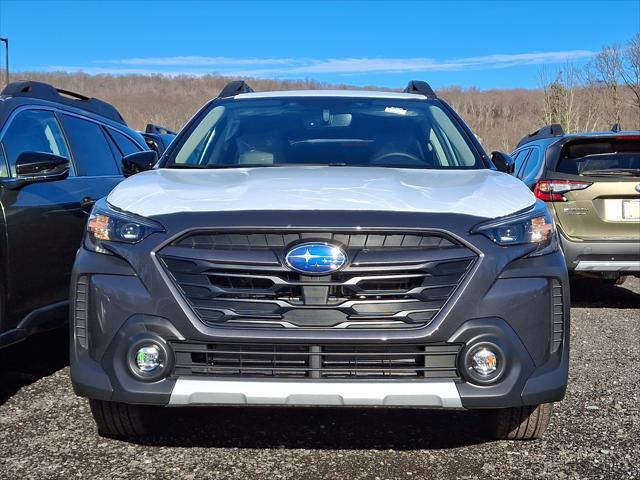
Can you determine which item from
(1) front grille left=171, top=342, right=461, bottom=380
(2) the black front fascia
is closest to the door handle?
(2) the black front fascia

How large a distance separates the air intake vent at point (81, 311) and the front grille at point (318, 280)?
0.38 metres

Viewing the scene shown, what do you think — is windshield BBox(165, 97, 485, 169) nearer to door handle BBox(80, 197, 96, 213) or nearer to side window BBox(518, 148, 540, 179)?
door handle BBox(80, 197, 96, 213)

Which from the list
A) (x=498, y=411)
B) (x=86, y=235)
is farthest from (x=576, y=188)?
(x=86, y=235)

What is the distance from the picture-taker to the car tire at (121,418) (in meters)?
3.45

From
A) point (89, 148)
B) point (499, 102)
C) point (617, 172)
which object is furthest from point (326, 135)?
point (499, 102)

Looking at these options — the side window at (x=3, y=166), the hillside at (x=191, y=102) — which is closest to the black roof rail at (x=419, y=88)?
the side window at (x=3, y=166)

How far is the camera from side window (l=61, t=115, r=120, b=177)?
211 inches

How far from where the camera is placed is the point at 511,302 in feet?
9.76

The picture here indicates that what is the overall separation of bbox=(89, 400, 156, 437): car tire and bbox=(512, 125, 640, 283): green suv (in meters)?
4.45

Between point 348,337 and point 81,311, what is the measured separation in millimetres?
1086

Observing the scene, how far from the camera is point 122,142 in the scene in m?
6.25

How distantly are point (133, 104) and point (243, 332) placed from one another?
88581 mm

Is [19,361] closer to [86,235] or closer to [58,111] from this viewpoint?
[58,111]

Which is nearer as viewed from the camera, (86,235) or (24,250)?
(86,235)
